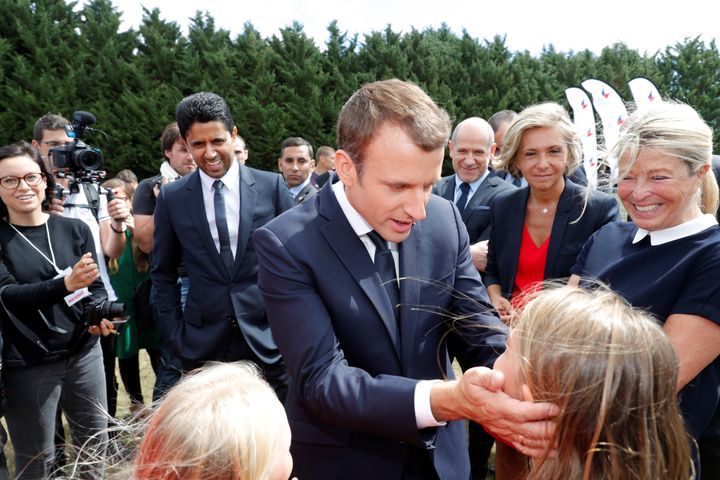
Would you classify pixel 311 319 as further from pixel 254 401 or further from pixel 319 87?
pixel 319 87

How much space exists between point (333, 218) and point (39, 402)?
2.52 metres

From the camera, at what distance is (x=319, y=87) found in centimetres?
1557

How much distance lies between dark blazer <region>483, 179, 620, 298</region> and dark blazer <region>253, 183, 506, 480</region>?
55.4 inches

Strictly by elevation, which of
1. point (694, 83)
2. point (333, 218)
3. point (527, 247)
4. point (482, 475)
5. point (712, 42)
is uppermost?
point (712, 42)

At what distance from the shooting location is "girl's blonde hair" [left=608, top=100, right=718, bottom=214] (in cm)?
193

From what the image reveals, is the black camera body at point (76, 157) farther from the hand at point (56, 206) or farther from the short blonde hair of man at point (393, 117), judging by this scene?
the short blonde hair of man at point (393, 117)

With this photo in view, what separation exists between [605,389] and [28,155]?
11.3 ft

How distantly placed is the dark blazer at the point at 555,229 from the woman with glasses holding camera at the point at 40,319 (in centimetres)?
231

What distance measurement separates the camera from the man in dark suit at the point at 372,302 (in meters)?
1.62

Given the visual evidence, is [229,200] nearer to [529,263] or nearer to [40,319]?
[40,319]

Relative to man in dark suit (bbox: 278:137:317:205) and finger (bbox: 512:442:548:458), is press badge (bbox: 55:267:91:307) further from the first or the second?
man in dark suit (bbox: 278:137:317:205)

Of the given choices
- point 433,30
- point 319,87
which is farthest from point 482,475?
point 433,30

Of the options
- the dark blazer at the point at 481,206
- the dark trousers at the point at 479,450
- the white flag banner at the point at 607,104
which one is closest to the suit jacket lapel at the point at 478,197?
the dark blazer at the point at 481,206

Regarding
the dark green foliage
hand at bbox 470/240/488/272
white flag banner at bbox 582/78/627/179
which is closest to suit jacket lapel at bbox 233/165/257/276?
hand at bbox 470/240/488/272
